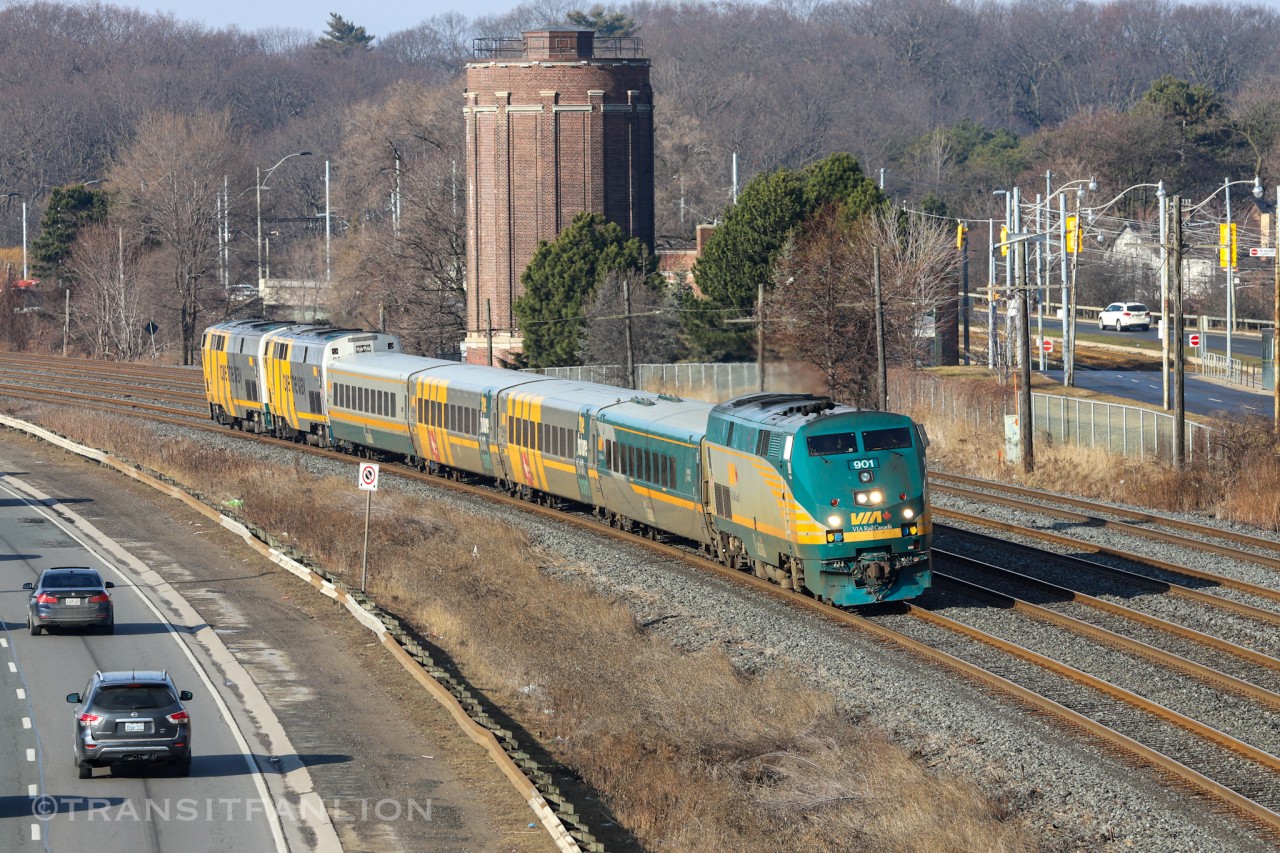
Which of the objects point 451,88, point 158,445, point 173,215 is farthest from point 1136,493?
point 451,88

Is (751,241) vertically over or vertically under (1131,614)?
over

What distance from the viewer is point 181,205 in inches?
4432

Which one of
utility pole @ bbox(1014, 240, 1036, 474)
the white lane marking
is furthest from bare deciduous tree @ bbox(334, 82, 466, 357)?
utility pole @ bbox(1014, 240, 1036, 474)

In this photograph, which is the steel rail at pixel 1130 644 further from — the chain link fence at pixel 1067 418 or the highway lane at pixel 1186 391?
the highway lane at pixel 1186 391

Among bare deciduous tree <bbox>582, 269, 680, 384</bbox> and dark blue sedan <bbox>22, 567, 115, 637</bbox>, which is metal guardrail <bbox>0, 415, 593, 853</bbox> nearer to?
dark blue sedan <bbox>22, 567, 115, 637</bbox>

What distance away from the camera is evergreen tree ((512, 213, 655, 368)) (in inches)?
3159

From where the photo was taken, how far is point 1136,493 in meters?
43.6

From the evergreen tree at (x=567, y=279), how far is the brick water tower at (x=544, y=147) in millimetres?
2856

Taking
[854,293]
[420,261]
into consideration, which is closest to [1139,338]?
[420,261]

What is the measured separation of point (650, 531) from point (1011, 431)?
1582cm

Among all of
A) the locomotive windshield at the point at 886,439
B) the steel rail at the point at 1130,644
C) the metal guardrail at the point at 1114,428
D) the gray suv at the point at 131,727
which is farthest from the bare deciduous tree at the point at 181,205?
the gray suv at the point at 131,727

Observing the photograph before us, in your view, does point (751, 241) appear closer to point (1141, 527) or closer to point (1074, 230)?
point (1074, 230)

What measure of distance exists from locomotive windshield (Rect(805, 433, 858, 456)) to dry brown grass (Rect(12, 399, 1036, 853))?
3.79 m

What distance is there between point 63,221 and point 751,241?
67800 mm
